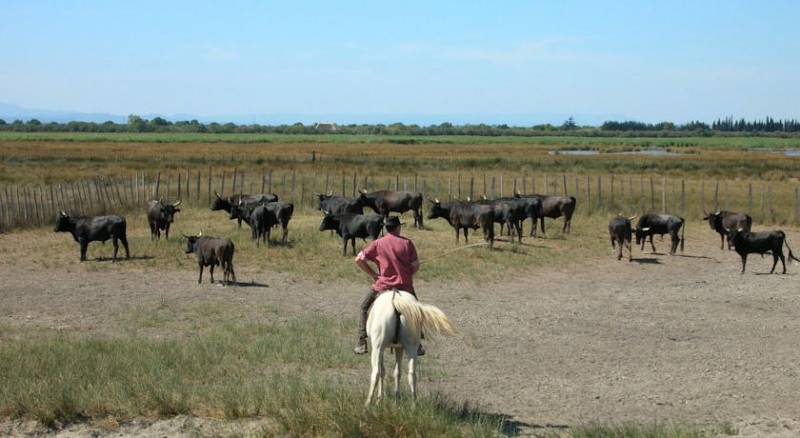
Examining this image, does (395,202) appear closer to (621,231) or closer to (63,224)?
(621,231)

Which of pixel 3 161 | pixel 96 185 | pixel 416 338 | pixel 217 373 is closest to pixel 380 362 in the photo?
pixel 416 338

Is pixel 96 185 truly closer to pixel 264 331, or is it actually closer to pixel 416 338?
pixel 264 331

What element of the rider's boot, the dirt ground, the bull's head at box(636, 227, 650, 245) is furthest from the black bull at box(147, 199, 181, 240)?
the rider's boot

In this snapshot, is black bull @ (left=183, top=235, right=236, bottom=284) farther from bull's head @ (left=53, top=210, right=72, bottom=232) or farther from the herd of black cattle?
bull's head @ (left=53, top=210, right=72, bottom=232)

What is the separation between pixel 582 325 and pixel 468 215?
385 inches

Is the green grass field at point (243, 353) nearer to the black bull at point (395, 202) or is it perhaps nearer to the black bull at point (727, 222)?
the black bull at point (395, 202)

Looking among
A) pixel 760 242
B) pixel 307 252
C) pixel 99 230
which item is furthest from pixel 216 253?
pixel 760 242

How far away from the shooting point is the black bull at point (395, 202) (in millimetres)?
29219

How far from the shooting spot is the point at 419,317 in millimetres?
9617

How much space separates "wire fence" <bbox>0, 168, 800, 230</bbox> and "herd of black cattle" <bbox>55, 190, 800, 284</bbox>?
5410mm

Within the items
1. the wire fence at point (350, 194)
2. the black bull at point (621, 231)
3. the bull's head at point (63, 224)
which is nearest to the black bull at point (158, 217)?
the bull's head at point (63, 224)

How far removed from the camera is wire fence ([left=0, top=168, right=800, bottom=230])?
32.2 meters

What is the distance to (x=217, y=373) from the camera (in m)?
12.0

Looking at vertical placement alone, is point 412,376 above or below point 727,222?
below
